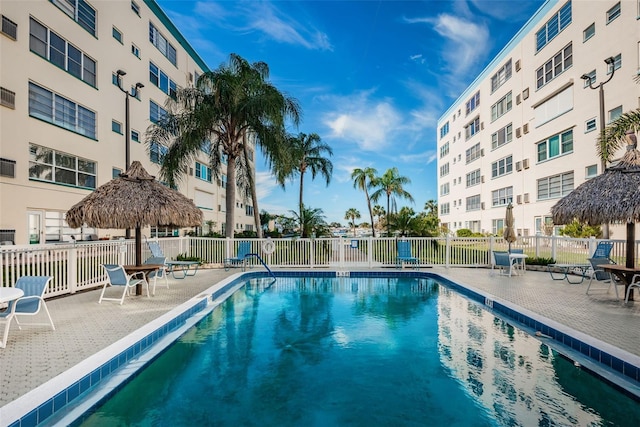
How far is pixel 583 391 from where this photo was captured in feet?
12.4

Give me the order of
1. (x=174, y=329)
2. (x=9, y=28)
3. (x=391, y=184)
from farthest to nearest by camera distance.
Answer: (x=391, y=184)
(x=9, y=28)
(x=174, y=329)

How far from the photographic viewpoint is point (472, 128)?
31.4 meters

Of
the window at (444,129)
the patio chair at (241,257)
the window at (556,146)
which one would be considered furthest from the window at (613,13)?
the window at (444,129)

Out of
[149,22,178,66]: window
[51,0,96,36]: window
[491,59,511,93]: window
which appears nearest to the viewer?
[51,0,96,36]: window

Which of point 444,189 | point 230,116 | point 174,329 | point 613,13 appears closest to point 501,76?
point 613,13

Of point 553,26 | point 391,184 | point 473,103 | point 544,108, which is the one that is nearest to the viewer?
point 553,26

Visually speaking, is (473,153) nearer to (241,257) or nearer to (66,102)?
(241,257)

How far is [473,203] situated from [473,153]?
15.1ft

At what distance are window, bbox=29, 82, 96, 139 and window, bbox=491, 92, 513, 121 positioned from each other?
1031 inches

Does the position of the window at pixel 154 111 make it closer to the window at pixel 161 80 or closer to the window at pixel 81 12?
the window at pixel 161 80

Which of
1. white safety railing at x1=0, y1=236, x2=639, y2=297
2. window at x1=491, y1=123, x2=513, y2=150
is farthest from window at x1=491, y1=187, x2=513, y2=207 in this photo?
white safety railing at x1=0, y1=236, x2=639, y2=297

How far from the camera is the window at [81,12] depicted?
13484 millimetres

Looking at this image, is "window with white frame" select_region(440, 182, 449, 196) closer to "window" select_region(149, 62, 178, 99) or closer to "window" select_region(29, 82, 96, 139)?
"window" select_region(149, 62, 178, 99)

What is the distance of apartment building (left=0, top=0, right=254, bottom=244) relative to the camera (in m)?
11.3
